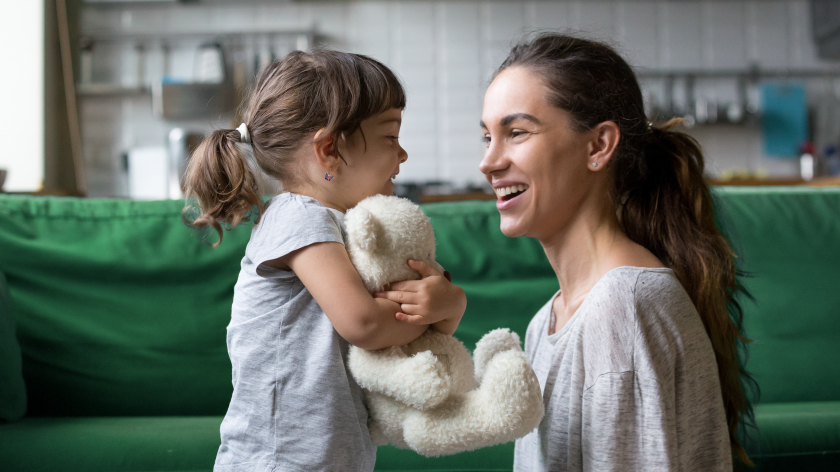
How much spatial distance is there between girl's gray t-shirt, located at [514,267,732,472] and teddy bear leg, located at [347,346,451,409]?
0.24 meters

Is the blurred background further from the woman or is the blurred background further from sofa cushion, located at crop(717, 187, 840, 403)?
the woman

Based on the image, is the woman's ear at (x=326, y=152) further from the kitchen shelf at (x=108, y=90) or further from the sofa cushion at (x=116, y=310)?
the kitchen shelf at (x=108, y=90)

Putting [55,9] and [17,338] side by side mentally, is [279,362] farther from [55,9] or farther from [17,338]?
[55,9]

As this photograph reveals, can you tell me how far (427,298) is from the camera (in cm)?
83

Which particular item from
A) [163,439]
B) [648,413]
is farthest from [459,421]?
[163,439]

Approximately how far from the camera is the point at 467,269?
1787 mm

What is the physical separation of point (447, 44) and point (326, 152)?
4.27 metres

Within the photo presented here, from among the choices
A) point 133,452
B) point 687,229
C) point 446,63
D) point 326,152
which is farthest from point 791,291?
point 446,63

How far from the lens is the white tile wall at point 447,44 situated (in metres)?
4.90

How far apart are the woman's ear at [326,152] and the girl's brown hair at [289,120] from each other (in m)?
0.01

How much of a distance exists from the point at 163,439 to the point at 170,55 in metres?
4.17

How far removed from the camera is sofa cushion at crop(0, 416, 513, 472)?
4.40ft

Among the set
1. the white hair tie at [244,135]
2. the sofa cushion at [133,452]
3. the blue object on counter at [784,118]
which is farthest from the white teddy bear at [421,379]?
the blue object on counter at [784,118]

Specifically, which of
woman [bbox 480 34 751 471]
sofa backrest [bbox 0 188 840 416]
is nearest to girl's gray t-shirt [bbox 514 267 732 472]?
woman [bbox 480 34 751 471]
